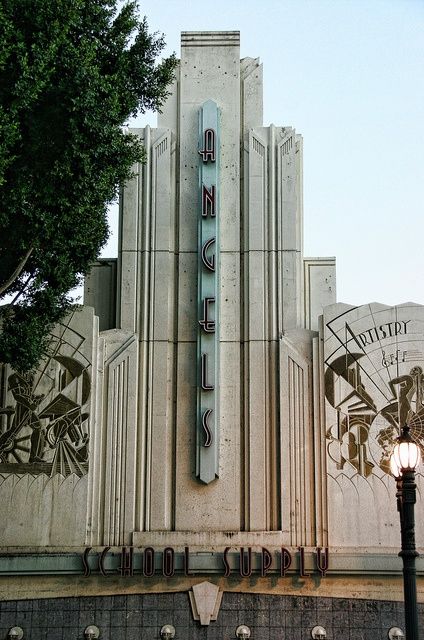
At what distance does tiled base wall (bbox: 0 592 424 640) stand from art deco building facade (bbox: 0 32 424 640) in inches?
1.8

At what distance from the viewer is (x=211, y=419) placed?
86.5 ft

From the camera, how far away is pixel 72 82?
2208cm

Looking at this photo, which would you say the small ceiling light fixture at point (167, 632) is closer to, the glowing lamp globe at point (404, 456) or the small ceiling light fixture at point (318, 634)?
the small ceiling light fixture at point (318, 634)

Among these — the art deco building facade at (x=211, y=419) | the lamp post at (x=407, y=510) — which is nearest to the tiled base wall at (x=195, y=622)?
the art deco building facade at (x=211, y=419)

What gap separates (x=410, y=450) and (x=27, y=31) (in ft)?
39.2

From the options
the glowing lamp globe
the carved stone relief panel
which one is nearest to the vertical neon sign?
the carved stone relief panel

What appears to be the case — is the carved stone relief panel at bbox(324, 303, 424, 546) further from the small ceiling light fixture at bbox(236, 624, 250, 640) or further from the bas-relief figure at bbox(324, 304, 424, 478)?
the small ceiling light fixture at bbox(236, 624, 250, 640)

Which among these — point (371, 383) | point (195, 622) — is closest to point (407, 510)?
point (195, 622)

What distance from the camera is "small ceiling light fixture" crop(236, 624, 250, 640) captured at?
80.9 ft

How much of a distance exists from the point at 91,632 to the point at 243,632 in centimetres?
333

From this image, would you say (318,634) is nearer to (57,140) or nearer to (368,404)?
(368,404)

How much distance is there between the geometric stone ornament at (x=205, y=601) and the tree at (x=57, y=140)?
627 centimetres

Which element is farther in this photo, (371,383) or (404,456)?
(371,383)

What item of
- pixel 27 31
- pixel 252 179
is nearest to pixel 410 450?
pixel 27 31
